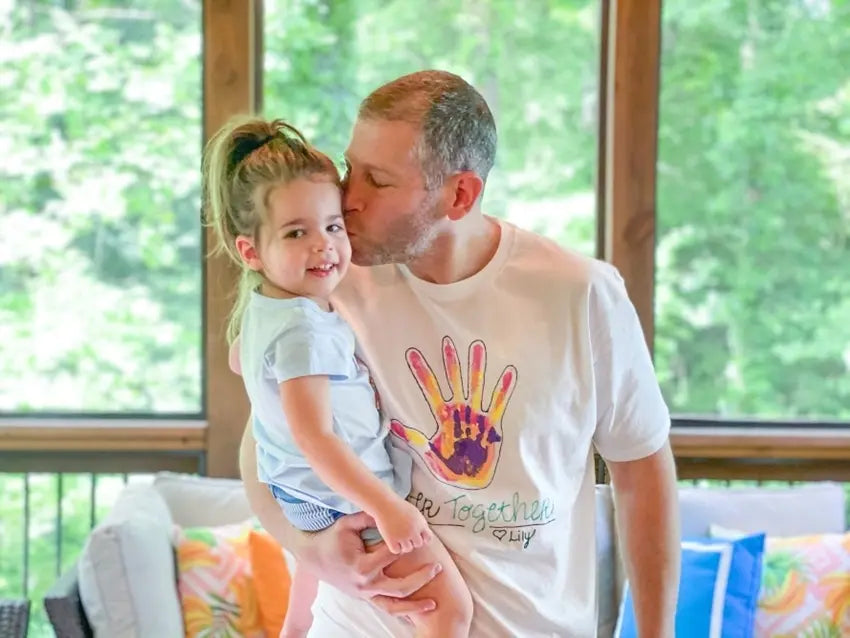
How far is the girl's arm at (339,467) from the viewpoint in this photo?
4.62ft

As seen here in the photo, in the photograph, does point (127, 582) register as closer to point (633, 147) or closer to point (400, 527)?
point (400, 527)

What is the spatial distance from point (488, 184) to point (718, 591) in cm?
145

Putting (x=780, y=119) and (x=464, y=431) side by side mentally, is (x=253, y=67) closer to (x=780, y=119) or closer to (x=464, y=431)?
(x=780, y=119)

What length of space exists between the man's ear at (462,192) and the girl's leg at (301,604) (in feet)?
2.24

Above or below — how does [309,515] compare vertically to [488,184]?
below

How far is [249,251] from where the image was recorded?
60.3 inches

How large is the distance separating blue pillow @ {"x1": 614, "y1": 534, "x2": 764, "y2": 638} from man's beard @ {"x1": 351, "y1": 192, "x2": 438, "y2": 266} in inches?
60.8

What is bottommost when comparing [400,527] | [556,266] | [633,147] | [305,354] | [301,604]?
[301,604]

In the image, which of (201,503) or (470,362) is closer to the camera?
(470,362)

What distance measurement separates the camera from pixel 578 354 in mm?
1546

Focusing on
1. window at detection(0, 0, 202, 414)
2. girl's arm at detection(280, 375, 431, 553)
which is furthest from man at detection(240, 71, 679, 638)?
window at detection(0, 0, 202, 414)

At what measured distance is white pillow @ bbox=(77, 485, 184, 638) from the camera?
8.18 ft

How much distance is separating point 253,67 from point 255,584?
161 centimetres

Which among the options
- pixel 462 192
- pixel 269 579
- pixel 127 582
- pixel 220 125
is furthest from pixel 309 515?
pixel 220 125
